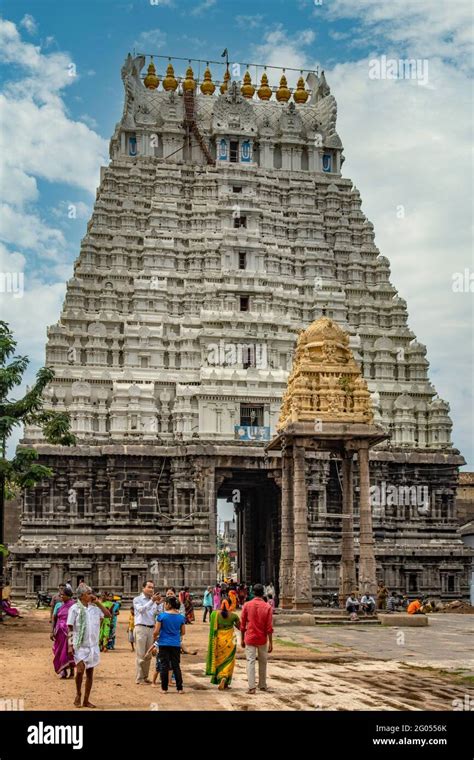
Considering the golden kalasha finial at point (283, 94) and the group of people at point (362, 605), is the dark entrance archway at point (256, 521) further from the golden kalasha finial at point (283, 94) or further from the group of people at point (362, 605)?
the golden kalasha finial at point (283, 94)

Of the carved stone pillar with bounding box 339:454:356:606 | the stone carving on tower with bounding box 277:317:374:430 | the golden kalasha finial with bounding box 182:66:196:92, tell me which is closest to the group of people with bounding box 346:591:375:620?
the carved stone pillar with bounding box 339:454:356:606

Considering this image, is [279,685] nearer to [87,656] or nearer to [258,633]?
[258,633]

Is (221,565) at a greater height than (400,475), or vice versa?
(400,475)

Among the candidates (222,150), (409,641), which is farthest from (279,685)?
(222,150)

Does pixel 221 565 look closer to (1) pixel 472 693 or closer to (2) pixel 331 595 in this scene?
Answer: (2) pixel 331 595

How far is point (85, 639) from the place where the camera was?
17.1 meters

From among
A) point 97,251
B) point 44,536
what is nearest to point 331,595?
point 44,536

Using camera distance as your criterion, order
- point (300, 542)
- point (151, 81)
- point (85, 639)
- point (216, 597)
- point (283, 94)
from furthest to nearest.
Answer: point (283, 94) < point (151, 81) < point (216, 597) < point (300, 542) < point (85, 639)

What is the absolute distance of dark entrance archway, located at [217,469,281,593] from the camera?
59025mm

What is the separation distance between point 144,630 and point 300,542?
17.9 metres

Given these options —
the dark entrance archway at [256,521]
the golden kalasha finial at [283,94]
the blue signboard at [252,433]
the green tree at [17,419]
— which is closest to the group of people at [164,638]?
the green tree at [17,419]

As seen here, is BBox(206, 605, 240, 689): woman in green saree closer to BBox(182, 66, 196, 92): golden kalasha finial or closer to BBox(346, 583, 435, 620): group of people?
BBox(346, 583, 435, 620): group of people

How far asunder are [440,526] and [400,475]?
382cm

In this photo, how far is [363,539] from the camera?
38438mm
